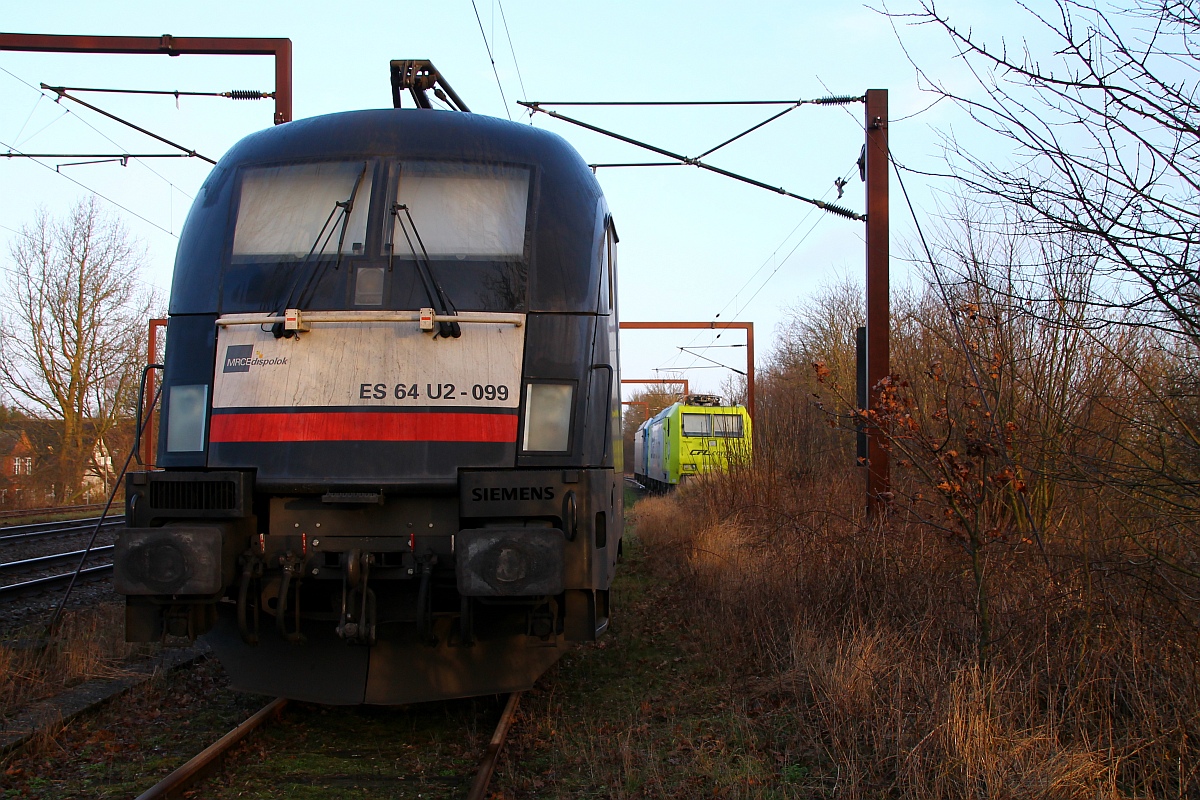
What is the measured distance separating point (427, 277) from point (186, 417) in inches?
59.3

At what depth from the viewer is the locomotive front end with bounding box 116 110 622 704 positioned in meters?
4.90

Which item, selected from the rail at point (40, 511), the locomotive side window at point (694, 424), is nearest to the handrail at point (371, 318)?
the locomotive side window at point (694, 424)

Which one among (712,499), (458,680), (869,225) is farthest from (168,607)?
(712,499)

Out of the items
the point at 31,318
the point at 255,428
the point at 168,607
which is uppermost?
the point at 31,318

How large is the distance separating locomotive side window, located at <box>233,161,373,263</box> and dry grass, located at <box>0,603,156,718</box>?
2925mm

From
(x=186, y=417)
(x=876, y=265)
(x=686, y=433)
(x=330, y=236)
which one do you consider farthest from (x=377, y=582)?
(x=686, y=433)

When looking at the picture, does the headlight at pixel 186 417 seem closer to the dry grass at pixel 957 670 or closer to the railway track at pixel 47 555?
the dry grass at pixel 957 670

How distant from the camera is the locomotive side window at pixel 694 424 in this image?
26314 millimetres

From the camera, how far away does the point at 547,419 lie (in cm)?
516

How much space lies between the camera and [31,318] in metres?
29.2

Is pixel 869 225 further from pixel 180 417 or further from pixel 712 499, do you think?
pixel 180 417

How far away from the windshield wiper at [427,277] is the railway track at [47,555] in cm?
577

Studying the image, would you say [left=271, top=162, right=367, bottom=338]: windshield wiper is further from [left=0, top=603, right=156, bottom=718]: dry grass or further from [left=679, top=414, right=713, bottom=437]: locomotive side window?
[left=679, top=414, right=713, bottom=437]: locomotive side window

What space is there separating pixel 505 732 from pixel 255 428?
2.10 m
